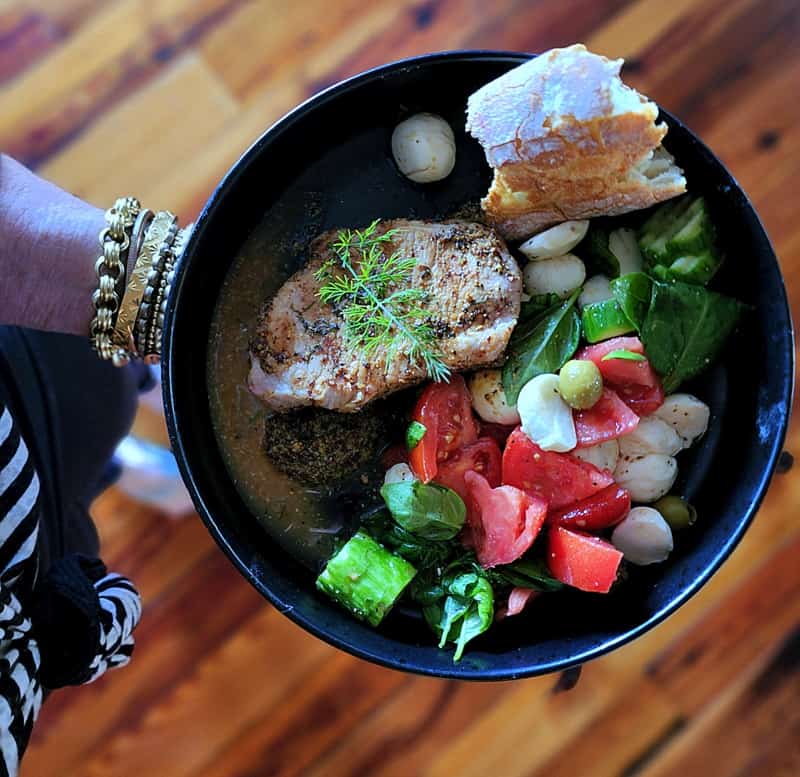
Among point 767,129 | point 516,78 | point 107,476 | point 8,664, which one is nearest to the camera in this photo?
point 8,664

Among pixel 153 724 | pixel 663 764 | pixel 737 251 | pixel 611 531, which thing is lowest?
pixel 663 764

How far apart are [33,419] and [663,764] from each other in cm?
157

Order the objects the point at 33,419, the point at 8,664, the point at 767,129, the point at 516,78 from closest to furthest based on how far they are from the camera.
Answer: the point at 8,664 → the point at 516,78 → the point at 33,419 → the point at 767,129

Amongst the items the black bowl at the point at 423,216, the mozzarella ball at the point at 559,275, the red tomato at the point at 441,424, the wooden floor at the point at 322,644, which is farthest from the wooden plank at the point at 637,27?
the red tomato at the point at 441,424

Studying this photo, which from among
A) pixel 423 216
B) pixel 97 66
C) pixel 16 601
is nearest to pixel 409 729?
pixel 16 601

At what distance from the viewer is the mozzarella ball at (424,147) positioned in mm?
1363

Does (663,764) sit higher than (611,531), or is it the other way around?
(611,531)

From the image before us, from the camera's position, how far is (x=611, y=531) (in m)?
1.38

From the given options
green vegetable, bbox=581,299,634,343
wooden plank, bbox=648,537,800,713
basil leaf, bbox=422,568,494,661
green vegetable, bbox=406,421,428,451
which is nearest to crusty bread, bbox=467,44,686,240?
green vegetable, bbox=581,299,634,343

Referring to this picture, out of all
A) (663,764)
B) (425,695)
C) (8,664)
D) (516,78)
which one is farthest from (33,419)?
(663,764)

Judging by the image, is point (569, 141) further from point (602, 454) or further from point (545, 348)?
point (602, 454)

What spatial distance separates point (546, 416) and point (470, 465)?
6.0 inches

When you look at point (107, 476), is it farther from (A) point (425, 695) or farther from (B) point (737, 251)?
(B) point (737, 251)

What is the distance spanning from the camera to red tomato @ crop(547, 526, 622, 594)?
1271mm
